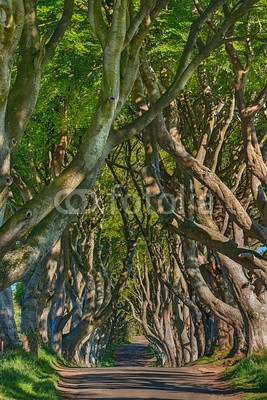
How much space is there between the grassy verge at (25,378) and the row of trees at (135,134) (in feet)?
2.58

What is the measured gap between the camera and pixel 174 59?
20.8m

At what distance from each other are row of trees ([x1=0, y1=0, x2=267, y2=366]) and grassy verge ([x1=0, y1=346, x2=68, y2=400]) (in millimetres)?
785

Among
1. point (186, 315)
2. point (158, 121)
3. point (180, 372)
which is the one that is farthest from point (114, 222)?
point (158, 121)

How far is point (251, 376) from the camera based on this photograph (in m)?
18.5

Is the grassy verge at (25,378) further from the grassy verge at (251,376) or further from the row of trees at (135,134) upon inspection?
the grassy verge at (251,376)

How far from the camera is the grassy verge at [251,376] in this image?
16089 millimetres

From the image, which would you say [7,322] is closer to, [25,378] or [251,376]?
[25,378]

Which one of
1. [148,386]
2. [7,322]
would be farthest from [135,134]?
[7,322]

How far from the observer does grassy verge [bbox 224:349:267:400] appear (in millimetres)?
Answer: 16089

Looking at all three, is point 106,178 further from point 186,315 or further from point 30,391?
point 30,391

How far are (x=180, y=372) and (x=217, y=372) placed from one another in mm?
1466

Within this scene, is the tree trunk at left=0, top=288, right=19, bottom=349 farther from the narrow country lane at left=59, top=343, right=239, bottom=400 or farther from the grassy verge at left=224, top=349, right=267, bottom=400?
the grassy verge at left=224, top=349, right=267, bottom=400

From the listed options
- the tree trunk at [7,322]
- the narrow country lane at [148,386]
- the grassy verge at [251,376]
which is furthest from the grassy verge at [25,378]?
the grassy verge at [251,376]

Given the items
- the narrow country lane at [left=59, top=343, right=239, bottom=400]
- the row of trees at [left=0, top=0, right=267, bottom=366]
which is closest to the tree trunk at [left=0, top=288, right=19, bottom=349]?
the row of trees at [left=0, top=0, right=267, bottom=366]
